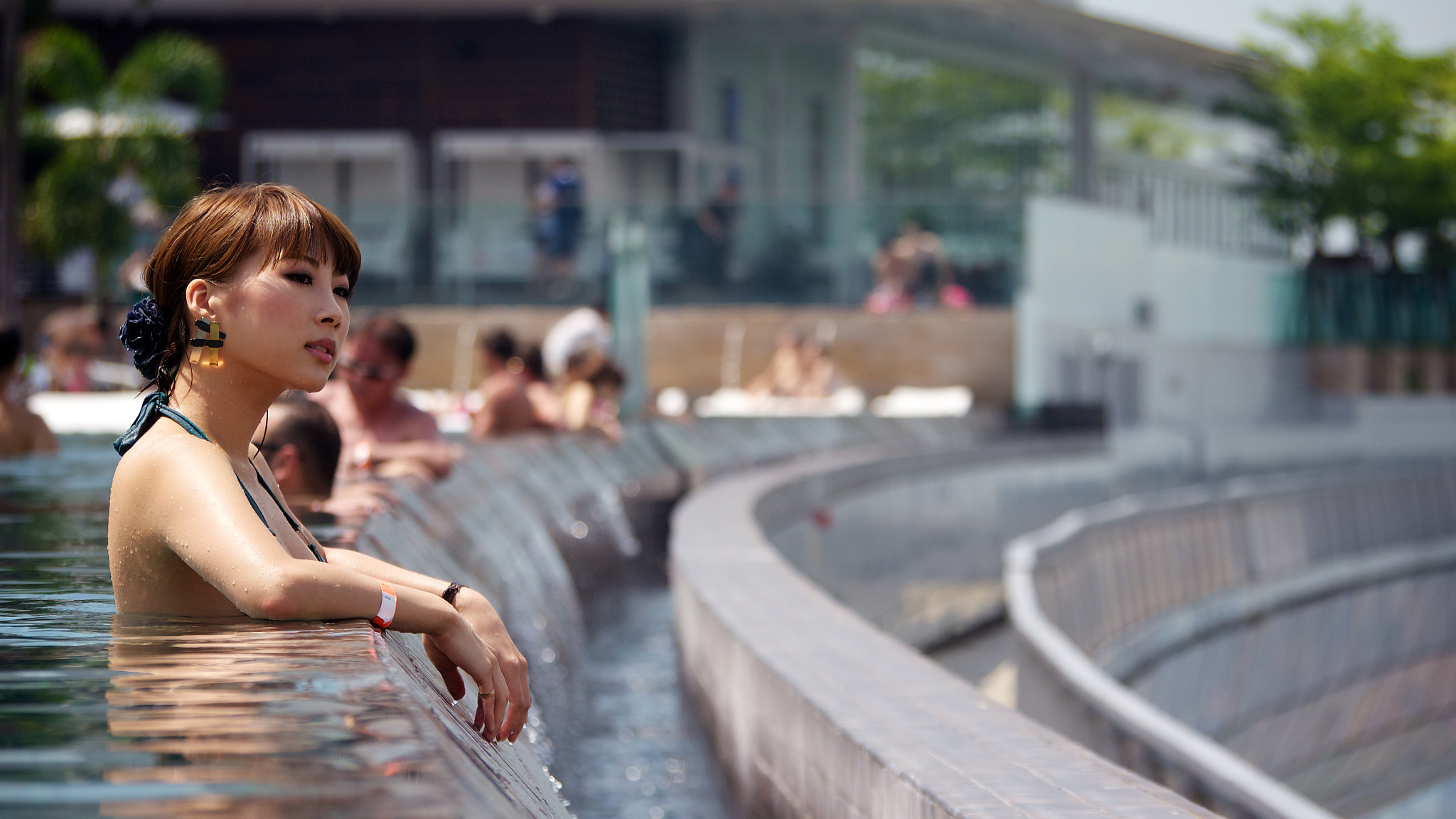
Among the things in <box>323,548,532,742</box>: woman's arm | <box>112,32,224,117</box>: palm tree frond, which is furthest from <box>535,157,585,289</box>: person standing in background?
<box>323,548,532,742</box>: woman's arm

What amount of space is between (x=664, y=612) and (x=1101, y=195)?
29.6m

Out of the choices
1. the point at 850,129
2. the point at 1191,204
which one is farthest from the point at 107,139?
the point at 1191,204

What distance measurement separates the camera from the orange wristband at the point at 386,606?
9.37 ft

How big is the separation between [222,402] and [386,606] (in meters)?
0.42

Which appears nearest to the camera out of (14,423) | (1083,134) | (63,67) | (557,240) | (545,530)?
(14,423)

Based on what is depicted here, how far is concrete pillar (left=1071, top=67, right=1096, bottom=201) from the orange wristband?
34.5 meters

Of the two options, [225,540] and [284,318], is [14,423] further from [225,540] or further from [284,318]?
[225,540]

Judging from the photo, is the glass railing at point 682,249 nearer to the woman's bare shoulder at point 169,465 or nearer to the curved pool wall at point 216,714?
the curved pool wall at point 216,714

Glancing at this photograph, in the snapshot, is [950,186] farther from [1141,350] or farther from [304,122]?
[304,122]

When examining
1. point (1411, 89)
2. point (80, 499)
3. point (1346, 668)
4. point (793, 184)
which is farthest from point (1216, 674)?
point (1411, 89)

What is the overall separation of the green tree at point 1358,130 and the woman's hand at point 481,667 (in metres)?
38.7

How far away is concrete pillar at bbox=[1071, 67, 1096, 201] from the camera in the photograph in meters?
36.2

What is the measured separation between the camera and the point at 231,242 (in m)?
2.80

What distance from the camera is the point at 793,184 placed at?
3262cm
